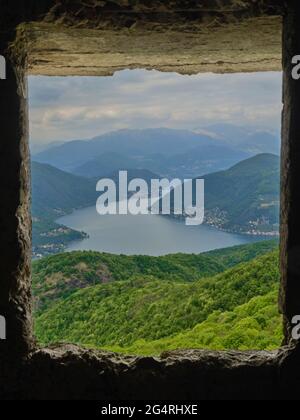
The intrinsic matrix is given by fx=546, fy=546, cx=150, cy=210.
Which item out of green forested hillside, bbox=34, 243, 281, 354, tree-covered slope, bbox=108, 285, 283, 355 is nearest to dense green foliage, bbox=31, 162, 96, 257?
green forested hillside, bbox=34, 243, 281, 354

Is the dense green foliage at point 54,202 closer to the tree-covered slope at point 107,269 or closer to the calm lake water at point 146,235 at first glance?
the calm lake water at point 146,235

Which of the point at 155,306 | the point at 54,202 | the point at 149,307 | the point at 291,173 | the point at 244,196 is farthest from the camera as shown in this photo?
the point at 54,202

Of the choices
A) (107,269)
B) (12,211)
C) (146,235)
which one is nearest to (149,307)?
(107,269)

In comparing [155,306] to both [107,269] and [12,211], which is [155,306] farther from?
[12,211]

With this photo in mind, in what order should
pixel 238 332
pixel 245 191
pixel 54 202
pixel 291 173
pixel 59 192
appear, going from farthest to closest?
pixel 59 192 → pixel 54 202 → pixel 245 191 → pixel 238 332 → pixel 291 173

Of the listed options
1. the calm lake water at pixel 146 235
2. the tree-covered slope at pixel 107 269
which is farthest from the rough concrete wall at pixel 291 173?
the calm lake water at pixel 146 235

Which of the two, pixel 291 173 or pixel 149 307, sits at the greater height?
pixel 291 173

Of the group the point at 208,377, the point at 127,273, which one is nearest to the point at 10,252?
the point at 208,377
